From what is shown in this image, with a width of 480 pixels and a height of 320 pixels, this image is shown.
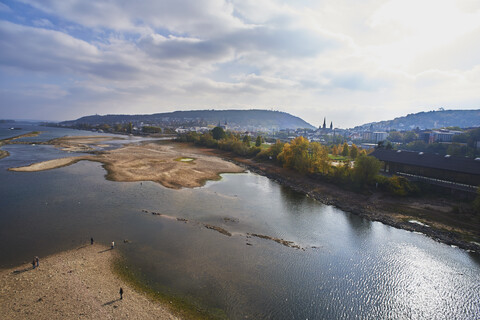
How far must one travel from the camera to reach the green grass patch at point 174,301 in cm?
1496

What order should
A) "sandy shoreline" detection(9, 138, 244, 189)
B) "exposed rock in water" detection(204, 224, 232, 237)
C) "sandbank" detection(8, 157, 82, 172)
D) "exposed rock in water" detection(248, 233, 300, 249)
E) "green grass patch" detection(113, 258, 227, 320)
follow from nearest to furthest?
"green grass patch" detection(113, 258, 227, 320) → "exposed rock in water" detection(248, 233, 300, 249) → "exposed rock in water" detection(204, 224, 232, 237) → "sandy shoreline" detection(9, 138, 244, 189) → "sandbank" detection(8, 157, 82, 172)

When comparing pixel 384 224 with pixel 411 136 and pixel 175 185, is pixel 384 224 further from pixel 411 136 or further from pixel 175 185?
pixel 411 136

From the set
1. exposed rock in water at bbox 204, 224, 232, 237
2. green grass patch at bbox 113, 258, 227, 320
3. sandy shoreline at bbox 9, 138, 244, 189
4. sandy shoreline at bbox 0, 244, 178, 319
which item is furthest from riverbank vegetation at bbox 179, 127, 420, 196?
sandy shoreline at bbox 0, 244, 178, 319

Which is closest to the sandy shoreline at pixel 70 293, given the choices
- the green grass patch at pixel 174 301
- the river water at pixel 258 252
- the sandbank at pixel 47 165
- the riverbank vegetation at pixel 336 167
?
the green grass patch at pixel 174 301

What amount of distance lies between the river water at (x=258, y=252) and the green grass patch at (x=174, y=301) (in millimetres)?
391

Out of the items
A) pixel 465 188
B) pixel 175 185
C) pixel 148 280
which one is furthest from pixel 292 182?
pixel 148 280

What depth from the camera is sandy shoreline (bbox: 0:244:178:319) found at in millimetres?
14491

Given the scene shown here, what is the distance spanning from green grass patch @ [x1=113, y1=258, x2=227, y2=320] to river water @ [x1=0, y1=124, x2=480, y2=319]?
391mm

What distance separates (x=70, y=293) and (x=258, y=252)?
14.4 meters

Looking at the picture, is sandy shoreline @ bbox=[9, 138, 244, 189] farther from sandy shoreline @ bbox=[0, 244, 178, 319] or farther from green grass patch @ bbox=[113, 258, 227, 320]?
green grass patch @ bbox=[113, 258, 227, 320]

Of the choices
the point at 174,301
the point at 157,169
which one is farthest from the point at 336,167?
the point at 157,169

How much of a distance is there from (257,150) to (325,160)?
30.4 m

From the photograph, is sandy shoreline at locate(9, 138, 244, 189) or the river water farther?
sandy shoreline at locate(9, 138, 244, 189)

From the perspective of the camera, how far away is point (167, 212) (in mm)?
30375
